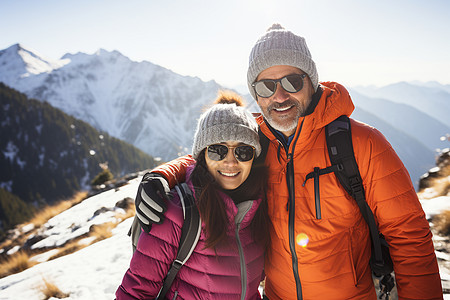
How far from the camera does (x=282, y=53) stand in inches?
99.0

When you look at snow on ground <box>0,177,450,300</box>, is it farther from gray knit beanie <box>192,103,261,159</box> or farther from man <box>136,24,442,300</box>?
gray knit beanie <box>192,103,261,159</box>

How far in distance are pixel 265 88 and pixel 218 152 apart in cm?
86

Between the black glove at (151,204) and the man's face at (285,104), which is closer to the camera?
the black glove at (151,204)

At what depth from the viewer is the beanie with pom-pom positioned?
2342mm

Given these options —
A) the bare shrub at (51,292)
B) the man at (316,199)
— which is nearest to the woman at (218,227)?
the man at (316,199)

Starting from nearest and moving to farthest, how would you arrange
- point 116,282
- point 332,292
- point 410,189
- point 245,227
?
point 410,189, point 332,292, point 245,227, point 116,282

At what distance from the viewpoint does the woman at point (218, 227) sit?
6.56ft

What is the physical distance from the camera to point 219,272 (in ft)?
6.95

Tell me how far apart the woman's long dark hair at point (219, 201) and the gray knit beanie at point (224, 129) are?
0.21 metres

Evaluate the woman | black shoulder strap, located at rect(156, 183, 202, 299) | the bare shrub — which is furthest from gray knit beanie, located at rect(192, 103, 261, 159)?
the bare shrub

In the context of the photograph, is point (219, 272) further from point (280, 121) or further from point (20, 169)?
point (20, 169)

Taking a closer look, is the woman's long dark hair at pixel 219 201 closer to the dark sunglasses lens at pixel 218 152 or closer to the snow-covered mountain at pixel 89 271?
the dark sunglasses lens at pixel 218 152

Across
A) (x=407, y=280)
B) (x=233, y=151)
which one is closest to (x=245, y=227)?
(x=233, y=151)

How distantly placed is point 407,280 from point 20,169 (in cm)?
11480
